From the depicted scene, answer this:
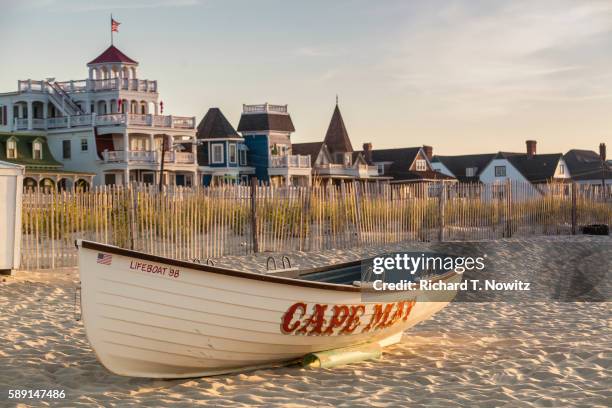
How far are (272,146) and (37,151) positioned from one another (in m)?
16.8

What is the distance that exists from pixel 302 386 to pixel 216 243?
11351mm

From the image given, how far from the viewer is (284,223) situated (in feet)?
72.5

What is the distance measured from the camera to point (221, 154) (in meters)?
60.7

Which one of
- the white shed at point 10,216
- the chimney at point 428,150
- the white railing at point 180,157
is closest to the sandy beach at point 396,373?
the white shed at point 10,216

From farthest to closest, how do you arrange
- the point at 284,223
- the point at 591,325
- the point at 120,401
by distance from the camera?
the point at 284,223, the point at 591,325, the point at 120,401

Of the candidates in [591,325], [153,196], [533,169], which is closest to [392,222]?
[153,196]

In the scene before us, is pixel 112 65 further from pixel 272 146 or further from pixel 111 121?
pixel 272 146

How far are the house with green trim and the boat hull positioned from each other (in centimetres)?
4121

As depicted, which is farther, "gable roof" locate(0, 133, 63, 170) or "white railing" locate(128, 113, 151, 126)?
"white railing" locate(128, 113, 151, 126)

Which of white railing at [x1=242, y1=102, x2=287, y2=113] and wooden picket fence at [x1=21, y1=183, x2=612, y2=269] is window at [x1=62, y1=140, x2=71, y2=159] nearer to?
white railing at [x1=242, y1=102, x2=287, y2=113]

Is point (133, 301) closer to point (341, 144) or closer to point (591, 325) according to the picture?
point (591, 325)

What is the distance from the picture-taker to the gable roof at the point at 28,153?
51194mm

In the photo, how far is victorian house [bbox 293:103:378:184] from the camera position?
66.2m

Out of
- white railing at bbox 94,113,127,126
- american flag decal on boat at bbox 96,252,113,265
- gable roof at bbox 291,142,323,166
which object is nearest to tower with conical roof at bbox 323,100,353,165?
gable roof at bbox 291,142,323,166
